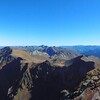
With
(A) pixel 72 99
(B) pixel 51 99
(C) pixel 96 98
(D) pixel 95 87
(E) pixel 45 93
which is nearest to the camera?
(C) pixel 96 98

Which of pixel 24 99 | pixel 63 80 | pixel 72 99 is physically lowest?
pixel 24 99

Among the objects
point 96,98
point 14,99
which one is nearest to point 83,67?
point 14,99

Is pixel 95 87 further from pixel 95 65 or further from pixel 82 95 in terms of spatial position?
pixel 95 65

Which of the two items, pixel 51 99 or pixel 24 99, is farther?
pixel 24 99

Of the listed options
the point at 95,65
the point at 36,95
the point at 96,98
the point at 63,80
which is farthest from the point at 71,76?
the point at 96,98

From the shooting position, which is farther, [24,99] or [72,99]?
[24,99]

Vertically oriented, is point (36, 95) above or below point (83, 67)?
below

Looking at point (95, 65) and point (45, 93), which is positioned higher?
point (95, 65)

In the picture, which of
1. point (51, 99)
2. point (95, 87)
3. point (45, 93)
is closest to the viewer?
point (95, 87)

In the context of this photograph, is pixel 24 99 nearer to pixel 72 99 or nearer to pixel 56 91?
pixel 56 91

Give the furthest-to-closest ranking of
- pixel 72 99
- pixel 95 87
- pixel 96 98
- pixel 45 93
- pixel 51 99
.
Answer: pixel 45 93
pixel 51 99
pixel 95 87
pixel 72 99
pixel 96 98
